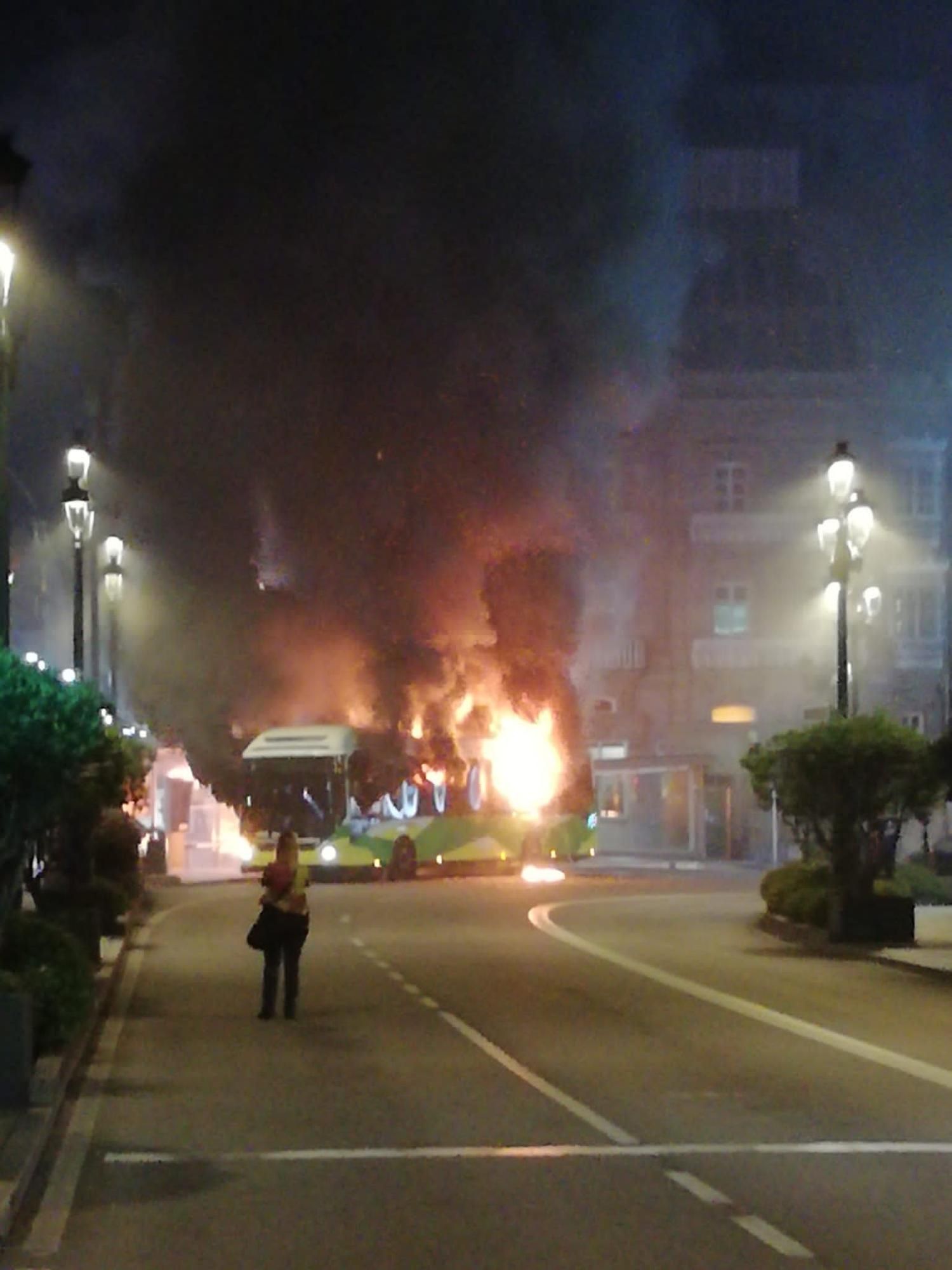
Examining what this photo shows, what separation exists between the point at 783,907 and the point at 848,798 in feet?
8.35

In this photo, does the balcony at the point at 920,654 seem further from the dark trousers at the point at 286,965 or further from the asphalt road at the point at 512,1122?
the dark trousers at the point at 286,965

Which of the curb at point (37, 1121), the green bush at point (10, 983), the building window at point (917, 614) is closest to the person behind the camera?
the curb at point (37, 1121)

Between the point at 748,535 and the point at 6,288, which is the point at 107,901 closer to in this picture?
the point at 6,288

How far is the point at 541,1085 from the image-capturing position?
532 inches

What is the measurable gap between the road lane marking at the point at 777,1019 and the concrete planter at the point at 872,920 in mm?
3200

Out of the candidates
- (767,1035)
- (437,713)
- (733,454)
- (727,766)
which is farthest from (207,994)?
(733,454)

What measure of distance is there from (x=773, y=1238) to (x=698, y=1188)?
1.21m

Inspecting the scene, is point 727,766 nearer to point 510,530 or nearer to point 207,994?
point 510,530

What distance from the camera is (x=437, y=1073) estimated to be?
553 inches

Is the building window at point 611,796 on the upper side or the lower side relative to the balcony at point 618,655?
lower

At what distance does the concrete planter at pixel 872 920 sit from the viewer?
1025 inches

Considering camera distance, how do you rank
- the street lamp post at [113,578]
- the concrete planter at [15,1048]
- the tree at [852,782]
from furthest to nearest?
the street lamp post at [113,578]
the tree at [852,782]
the concrete planter at [15,1048]

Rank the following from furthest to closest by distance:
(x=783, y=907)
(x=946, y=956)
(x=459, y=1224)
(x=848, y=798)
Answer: (x=783, y=907), (x=848, y=798), (x=946, y=956), (x=459, y=1224)

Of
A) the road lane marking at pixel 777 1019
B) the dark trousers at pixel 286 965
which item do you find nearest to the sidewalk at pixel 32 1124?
the dark trousers at pixel 286 965
